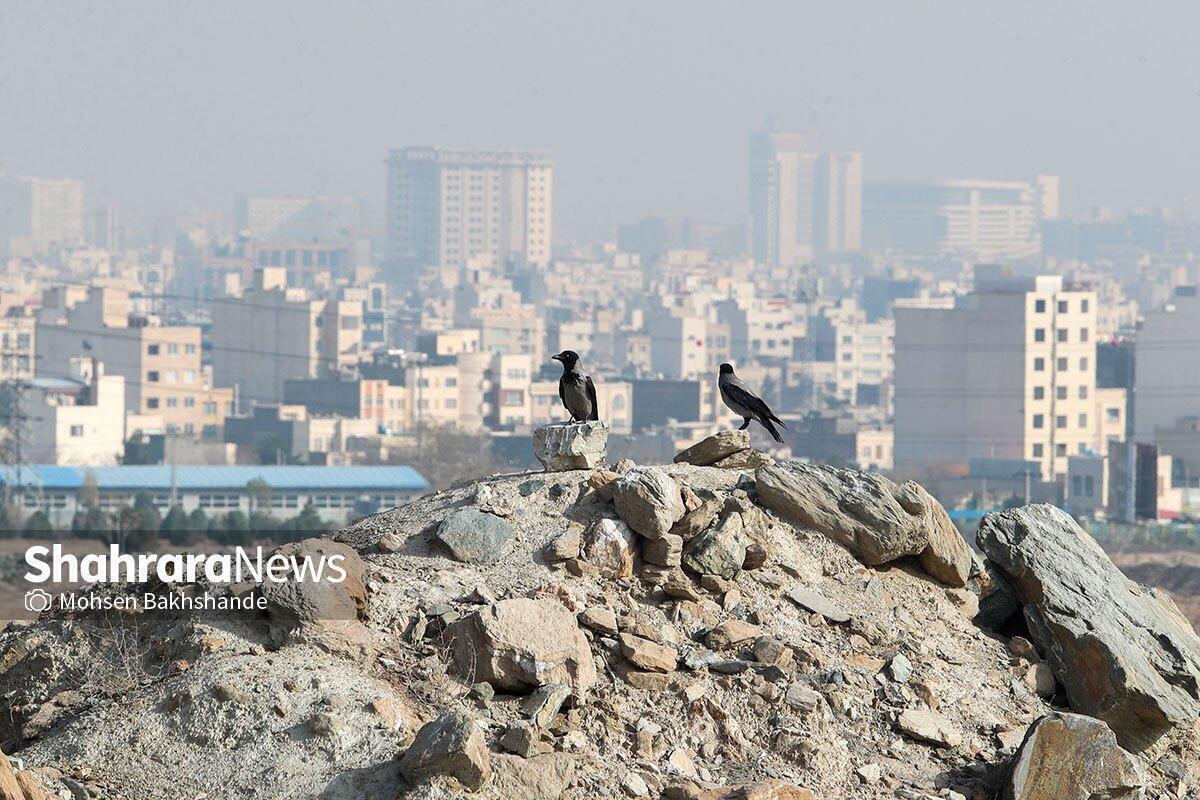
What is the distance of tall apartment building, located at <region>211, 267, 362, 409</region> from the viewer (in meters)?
97.2

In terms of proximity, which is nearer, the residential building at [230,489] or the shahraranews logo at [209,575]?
the shahraranews logo at [209,575]

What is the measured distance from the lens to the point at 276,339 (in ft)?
329

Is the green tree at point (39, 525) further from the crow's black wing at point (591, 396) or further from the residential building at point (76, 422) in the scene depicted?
the crow's black wing at point (591, 396)

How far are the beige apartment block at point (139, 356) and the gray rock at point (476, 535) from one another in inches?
2948

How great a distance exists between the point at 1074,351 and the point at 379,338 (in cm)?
6255

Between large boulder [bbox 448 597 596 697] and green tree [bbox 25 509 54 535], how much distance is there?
1097 inches

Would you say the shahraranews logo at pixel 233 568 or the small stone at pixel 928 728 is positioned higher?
the shahraranews logo at pixel 233 568

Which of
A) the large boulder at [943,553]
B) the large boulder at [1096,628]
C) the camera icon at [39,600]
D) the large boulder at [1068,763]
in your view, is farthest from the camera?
the camera icon at [39,600]

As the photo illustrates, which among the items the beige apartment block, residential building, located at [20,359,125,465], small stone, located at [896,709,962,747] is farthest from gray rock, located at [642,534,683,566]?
the beige apartment block

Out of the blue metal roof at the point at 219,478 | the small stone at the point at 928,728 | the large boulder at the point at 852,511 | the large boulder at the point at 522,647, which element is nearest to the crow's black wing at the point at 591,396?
the large boulder at the point at 852,511

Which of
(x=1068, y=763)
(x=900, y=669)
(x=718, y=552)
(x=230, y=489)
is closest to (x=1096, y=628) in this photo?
(x=900, y=669)

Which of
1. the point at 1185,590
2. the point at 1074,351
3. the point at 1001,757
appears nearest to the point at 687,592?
the point at 1001,757

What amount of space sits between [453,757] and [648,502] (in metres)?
1.94

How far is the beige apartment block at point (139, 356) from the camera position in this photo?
84250mm
